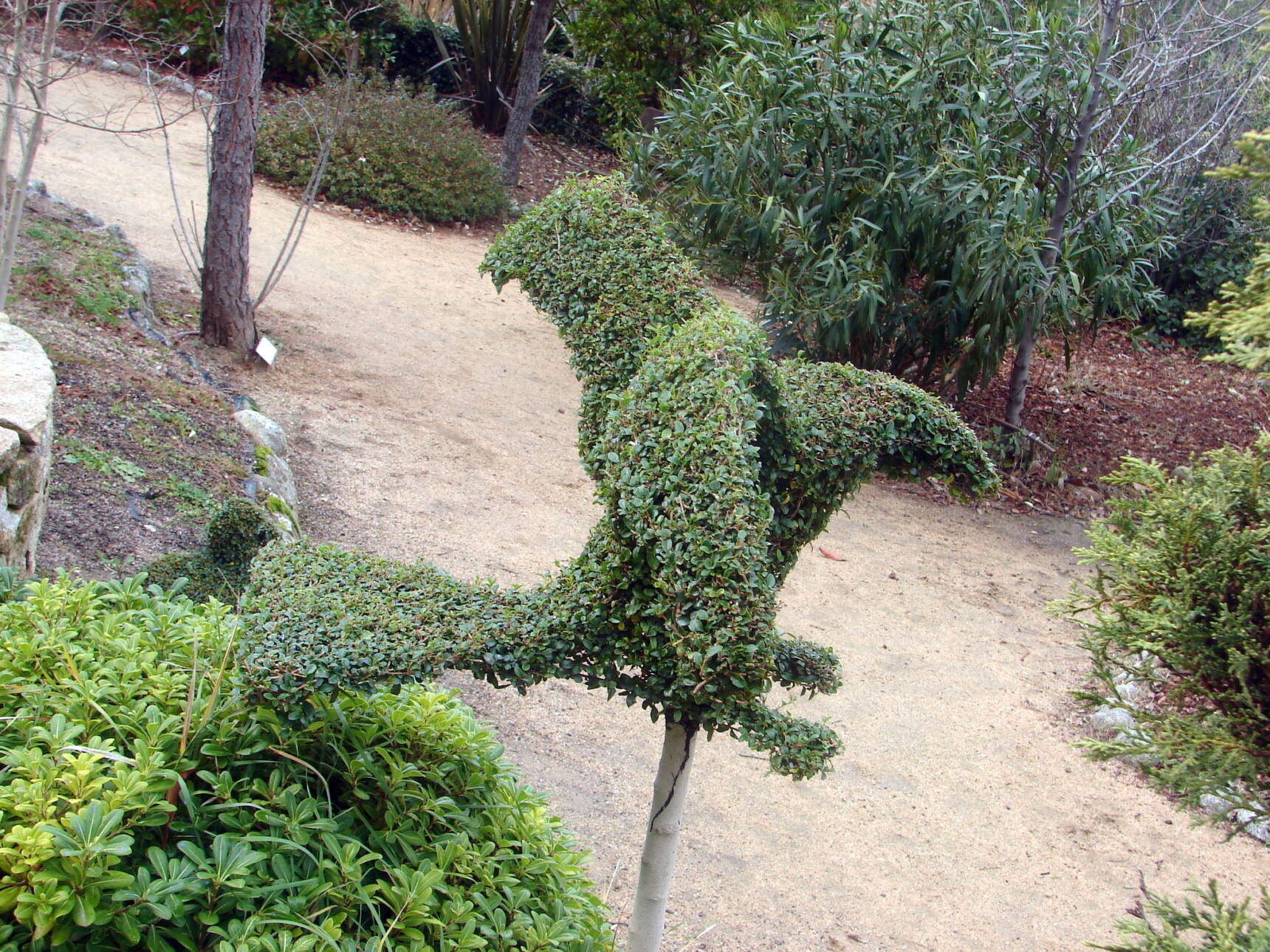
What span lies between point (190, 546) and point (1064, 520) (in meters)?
5.92

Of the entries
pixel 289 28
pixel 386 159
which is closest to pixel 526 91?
pixel 386 159

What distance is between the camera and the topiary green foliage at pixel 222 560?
10.8ft

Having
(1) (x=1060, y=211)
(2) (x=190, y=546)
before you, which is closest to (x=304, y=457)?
(2) (x=190, y=546)

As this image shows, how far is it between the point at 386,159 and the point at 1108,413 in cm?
772

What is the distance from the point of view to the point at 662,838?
242 cm

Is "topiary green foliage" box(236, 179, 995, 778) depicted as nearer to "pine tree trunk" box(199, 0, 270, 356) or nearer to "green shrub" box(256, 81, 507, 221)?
"pine tree trunk" box(199, 0, 270, 356)

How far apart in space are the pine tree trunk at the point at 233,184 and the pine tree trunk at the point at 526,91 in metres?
5.04

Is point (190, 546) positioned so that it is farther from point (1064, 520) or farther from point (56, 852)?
point (1064, 520)

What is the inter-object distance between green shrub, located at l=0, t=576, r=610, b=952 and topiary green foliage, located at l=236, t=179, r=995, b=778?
0.86 feet

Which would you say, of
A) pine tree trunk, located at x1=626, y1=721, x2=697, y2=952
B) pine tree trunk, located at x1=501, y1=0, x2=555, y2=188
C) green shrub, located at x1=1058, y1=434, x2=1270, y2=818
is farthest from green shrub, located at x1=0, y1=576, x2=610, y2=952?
pine tree trunk, located at x1=501, y1=0, x2=555, y2=188

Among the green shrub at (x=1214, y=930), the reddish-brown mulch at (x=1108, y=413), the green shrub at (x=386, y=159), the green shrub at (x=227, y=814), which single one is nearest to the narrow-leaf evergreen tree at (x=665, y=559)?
the green shrub at (x=227, y=814)

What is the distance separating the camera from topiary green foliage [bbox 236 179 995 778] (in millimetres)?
1936

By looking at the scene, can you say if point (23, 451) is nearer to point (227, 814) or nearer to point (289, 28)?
point (227, 814)

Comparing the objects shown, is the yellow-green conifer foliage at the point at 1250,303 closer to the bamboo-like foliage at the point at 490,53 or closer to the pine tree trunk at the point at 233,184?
the pine tree trunk at the point at 233,184
